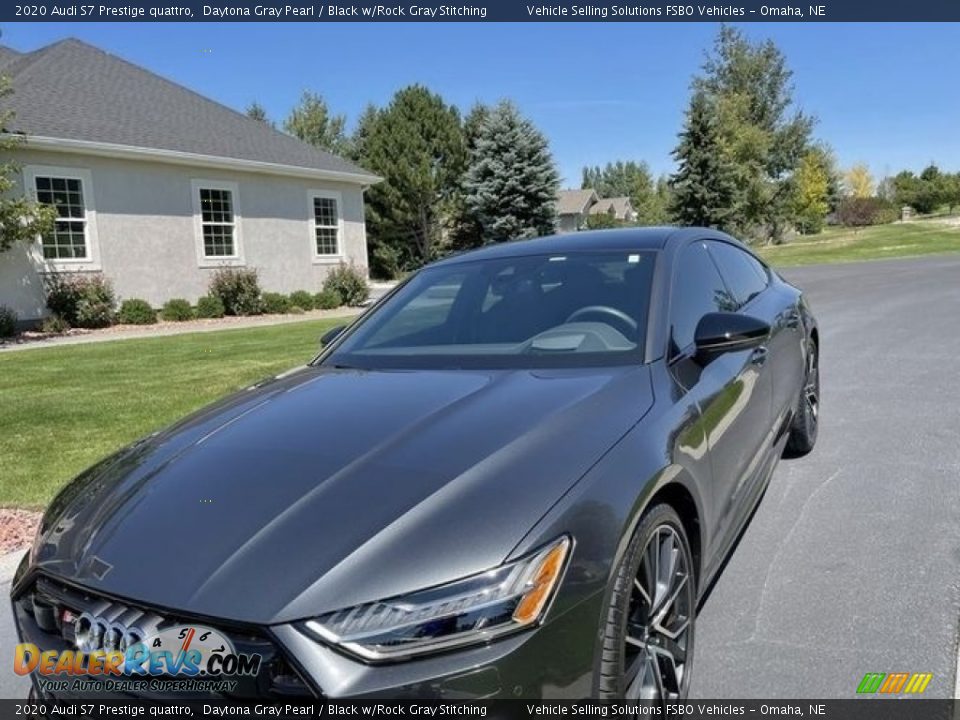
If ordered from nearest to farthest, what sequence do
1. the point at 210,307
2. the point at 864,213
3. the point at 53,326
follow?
1. the point at 53,326
2. the point at 210,307
3. the point at 864,213

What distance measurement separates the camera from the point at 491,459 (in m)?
2.15

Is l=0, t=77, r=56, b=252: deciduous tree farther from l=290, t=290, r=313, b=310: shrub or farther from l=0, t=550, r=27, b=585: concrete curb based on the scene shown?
l=0, t=550, r=27, b=585: concrete curb

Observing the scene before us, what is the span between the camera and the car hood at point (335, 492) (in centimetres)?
179

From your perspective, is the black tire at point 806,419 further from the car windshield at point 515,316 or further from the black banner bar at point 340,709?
the black banner bar at point 340,709

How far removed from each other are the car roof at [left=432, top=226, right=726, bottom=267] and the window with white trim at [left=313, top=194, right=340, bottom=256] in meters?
19.1

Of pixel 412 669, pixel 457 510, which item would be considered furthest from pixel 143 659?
pixel 457 510

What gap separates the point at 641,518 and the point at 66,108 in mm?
19347

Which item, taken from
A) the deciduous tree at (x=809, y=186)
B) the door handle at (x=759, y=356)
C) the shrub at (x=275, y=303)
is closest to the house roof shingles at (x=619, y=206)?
the deciduous tree at (x=809, y=186)

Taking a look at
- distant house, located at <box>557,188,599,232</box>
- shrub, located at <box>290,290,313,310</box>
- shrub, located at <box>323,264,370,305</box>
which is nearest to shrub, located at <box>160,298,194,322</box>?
shrub, located at <box>290,290,313,310</box>

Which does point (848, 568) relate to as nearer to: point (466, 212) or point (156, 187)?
point (156, 187)

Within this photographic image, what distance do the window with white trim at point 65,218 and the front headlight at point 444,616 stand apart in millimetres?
16999

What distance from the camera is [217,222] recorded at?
19.8 m

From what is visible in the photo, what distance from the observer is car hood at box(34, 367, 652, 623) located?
5.86 feet

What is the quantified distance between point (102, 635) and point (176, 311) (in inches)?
692
